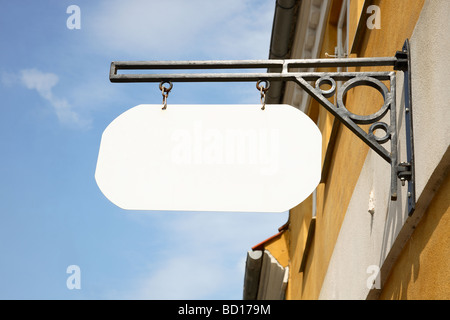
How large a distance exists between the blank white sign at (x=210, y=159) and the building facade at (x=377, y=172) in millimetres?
530

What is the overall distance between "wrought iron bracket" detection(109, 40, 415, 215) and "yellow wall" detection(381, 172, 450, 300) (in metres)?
0.15

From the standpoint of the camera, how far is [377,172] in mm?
4410

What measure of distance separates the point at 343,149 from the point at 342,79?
2792 mm

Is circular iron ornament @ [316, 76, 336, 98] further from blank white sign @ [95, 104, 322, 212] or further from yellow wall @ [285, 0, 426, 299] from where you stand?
yellow wall @ [285, 0, 426, 299]

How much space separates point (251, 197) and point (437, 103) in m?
0.86

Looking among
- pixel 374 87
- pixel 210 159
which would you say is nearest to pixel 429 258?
pixel 374 87

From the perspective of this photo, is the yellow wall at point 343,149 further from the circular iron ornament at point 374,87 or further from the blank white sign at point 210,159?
the blank white sign at point 210,159

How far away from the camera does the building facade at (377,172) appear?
313 cm

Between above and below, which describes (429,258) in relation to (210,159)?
below

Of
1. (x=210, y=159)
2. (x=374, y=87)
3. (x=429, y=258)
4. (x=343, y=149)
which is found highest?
(x=343, y=149)

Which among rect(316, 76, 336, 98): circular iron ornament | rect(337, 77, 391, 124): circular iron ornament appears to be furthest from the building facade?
rect(316, 76, 336, 98): circular iron ornament

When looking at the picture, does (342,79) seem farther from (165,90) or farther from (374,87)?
(165,90)
